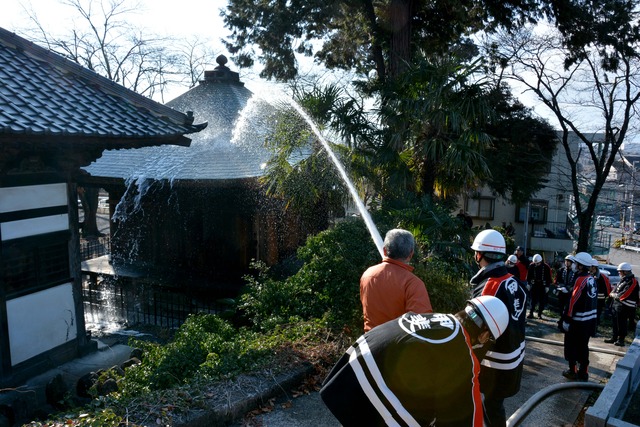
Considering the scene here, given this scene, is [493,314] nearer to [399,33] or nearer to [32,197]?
[32,197]

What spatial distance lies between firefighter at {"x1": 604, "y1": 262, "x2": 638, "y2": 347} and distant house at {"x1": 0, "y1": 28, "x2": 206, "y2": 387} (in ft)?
29.9

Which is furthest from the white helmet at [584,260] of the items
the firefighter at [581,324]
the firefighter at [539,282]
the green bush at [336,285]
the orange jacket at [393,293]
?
the firefighter at [539,282]

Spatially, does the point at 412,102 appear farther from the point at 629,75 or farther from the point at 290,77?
the point at 629,75

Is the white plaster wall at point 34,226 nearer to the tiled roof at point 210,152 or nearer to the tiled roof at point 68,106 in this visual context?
the tiled roof at point 68,106

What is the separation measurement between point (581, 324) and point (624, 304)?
4763mm

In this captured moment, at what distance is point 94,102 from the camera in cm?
736

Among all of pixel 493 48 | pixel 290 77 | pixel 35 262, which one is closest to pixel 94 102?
pixel 35 262

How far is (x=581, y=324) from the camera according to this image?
19.5 feet

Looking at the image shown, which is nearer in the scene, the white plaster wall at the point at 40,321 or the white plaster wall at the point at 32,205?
the white plaster wall at the point at 32,205

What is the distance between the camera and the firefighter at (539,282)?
11.8 m

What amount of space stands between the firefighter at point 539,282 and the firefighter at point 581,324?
598 cm

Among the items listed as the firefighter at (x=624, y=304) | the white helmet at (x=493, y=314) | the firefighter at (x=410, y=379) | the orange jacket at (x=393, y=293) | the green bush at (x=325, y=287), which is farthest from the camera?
the firefighter at (x=624, y=304)

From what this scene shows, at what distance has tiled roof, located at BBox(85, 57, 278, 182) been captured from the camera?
11.8m

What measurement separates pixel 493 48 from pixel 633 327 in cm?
1156
